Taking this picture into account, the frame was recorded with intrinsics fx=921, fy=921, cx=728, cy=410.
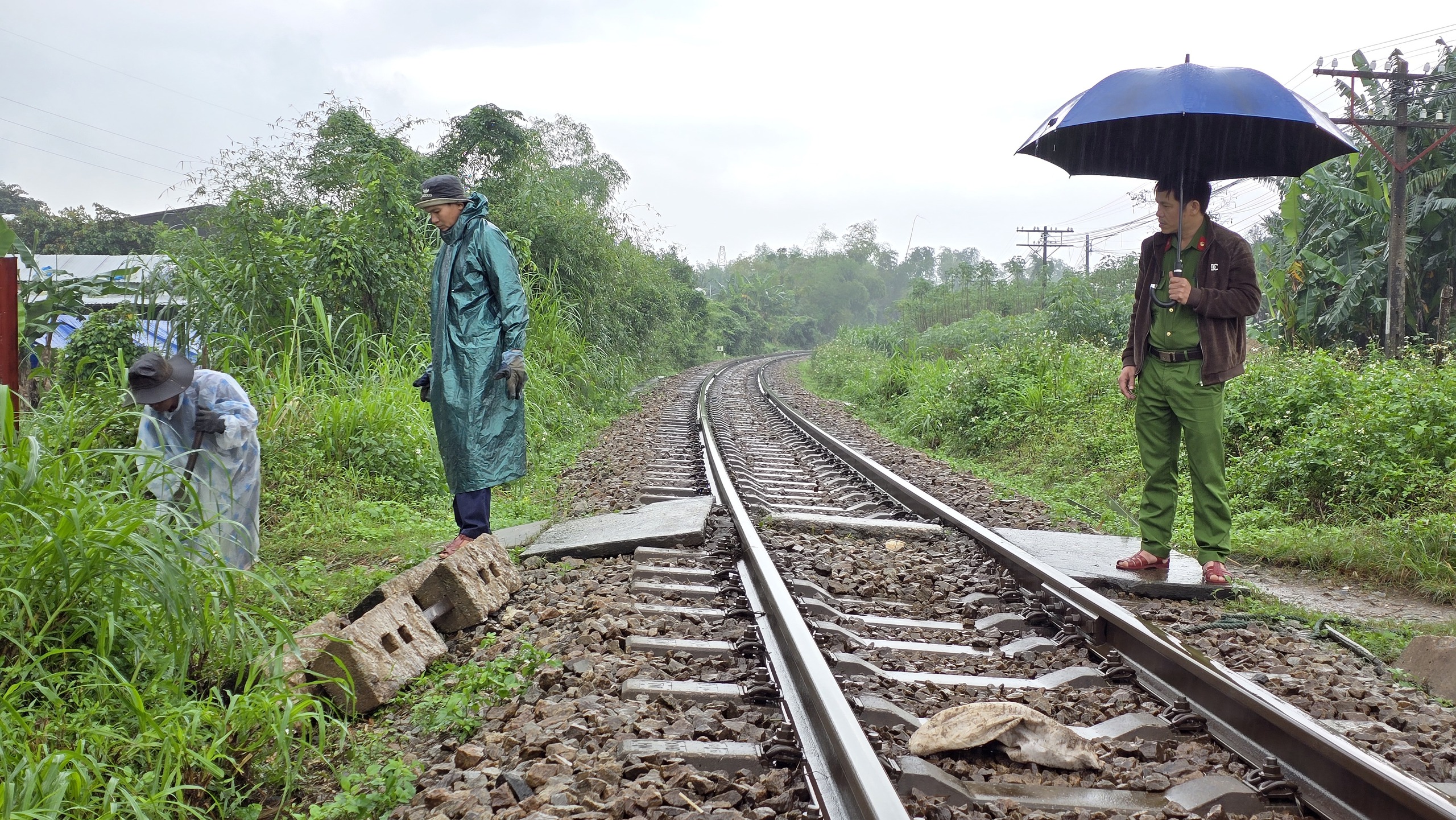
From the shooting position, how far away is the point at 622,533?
4.69 metres

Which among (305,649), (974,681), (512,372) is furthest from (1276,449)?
(305,649)

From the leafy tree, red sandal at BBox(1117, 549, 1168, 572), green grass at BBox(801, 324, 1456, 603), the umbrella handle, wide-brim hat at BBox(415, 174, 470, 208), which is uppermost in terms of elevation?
the leafy tree

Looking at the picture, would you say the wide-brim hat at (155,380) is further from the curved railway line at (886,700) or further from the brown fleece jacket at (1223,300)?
the brown fleece jacket at (1223,300)

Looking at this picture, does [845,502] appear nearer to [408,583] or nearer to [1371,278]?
[408,583]

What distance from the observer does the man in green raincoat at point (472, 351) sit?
14.3 feet

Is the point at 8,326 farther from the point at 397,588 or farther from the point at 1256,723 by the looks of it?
the point at 1256,723

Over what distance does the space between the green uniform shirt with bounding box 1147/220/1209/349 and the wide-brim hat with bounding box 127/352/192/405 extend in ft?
14.3

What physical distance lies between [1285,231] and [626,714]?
16.0m

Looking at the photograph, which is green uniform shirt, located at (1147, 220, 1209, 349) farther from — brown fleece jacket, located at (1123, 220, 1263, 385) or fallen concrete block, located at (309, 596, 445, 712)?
fallen concrete block, located at (309, 596, 445, 712)

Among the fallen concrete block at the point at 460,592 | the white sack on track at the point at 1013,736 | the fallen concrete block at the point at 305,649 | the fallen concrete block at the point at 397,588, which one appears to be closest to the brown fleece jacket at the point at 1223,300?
the white sack on track at the point at 1013,736

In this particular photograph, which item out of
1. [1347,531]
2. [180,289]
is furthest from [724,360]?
[1347,531]

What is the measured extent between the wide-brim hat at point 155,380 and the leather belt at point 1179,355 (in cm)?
437

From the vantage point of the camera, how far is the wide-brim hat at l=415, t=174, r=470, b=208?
4324 mm

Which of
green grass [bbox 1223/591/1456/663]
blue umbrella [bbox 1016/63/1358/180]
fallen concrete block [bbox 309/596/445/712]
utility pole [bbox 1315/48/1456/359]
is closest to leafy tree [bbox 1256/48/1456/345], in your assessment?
utility pole [bbox 1315/48/1456/359]
